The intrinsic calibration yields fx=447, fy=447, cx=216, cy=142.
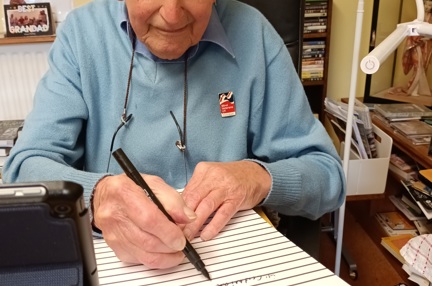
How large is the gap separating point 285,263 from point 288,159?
0.30 metres

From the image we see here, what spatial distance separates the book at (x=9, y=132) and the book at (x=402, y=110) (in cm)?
150

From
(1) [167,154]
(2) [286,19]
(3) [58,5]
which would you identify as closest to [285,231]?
(1) [167,154]

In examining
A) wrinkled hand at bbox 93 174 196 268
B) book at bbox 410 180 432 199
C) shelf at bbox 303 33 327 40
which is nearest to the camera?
wrinkled hand at bbox 93 174 196 268

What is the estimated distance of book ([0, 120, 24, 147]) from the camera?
5.27 ft

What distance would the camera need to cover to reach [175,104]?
3.01 feet

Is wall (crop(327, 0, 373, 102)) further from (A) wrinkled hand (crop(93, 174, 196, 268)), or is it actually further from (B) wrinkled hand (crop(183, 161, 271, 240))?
(A) wrinkled hand (crop(93, 174, 196, 268))

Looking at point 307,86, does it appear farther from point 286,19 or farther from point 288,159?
point 288,159

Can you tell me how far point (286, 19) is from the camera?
4.75ft

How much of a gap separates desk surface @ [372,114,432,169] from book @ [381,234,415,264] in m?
0.35

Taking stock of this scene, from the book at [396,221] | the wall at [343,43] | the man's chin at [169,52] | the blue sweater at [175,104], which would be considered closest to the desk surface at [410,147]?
the book at [396,221]

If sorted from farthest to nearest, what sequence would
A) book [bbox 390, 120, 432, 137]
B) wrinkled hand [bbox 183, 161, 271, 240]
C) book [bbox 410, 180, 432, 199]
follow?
book [bbox 390, 120, 432, 137], book [bbox 410, 180, 432, 199], wrinkled hand [bbox 183, 161, 271, 240]

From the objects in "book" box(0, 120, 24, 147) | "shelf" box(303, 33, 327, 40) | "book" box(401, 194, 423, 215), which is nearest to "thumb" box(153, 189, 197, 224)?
"book" box(0, 120, 24, 147)

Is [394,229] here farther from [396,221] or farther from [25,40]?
[25,40]

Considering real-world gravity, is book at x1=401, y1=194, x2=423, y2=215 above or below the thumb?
below
